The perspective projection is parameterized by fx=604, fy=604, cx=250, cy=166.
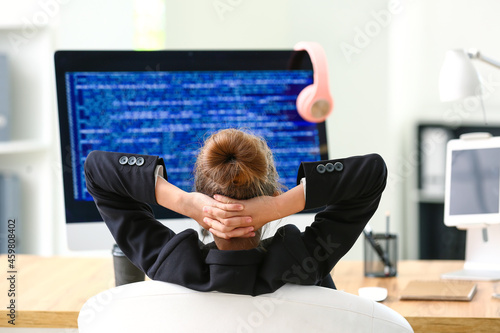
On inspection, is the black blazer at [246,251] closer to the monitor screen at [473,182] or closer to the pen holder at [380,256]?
the pen holder at [380,256]

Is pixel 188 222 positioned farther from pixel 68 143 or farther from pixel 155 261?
pixel 155 261

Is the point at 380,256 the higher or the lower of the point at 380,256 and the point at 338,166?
the lower

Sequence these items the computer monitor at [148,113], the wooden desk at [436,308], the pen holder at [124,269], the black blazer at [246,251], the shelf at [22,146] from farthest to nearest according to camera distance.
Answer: the shelf at [22,146]
the computer monitor at [148,113]
the pen holder at [124,269]
the wooden desk at [436,308]
the black blazer at [246,251]

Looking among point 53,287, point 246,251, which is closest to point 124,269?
point 53,287

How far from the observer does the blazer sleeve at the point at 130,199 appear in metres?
0.97

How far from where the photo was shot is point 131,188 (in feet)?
3.20

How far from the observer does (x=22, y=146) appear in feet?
7.84

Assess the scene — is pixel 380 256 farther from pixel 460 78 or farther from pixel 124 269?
pixel 124 269

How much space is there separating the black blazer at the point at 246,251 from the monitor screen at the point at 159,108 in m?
0.41

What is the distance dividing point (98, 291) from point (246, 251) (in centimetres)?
62

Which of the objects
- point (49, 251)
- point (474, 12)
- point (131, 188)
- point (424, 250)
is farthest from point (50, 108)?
point (474, 12)

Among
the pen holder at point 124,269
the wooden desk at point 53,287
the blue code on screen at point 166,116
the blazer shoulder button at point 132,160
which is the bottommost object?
the wooden desk at point 53,287

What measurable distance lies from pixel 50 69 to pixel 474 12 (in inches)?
102

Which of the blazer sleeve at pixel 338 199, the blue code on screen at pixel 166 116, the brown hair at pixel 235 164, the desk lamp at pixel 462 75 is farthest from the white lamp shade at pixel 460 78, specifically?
the brown hair at pixel 235 164
